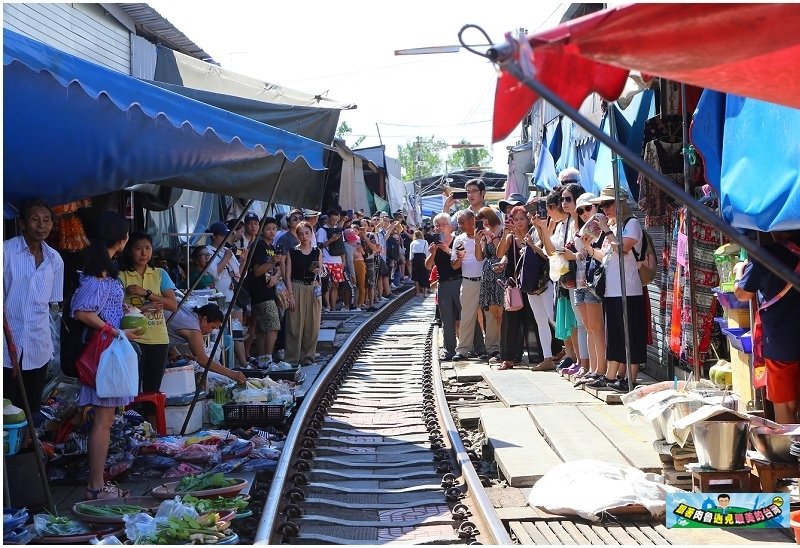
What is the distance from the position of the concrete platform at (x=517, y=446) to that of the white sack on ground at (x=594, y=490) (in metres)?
0.45

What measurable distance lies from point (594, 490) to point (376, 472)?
2.32m

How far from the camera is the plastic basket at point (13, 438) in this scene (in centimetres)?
655

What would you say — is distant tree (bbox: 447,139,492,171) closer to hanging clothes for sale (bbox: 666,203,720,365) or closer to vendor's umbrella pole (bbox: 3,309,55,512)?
hanging clothes for sale (bbox: 666,203,720,365)

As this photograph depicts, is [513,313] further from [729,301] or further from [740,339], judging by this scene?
[740,339]

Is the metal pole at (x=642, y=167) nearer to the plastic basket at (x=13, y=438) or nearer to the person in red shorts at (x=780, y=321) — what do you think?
the person in red shorts at (x=780, y=321)

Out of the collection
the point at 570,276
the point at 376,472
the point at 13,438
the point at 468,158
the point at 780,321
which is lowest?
the point at 376,472

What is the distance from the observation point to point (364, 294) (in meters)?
22.7

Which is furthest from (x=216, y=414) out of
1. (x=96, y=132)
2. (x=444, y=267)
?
(x=444, y=267)

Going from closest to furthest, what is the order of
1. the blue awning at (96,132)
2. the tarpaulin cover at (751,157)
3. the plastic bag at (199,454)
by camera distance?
the blue awning at (96,132), the tarpaulin cover at (751,157), the plastic bag at (199,454)

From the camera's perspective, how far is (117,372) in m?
6.81

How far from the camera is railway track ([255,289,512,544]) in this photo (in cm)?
619

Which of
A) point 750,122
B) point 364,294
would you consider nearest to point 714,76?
point 750,122

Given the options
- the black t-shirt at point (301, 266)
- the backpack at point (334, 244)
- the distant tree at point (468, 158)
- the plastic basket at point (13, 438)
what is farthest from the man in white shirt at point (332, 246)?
the distant tree at point (468, 158)

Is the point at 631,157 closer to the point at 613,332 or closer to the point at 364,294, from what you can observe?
the point at 613,332
